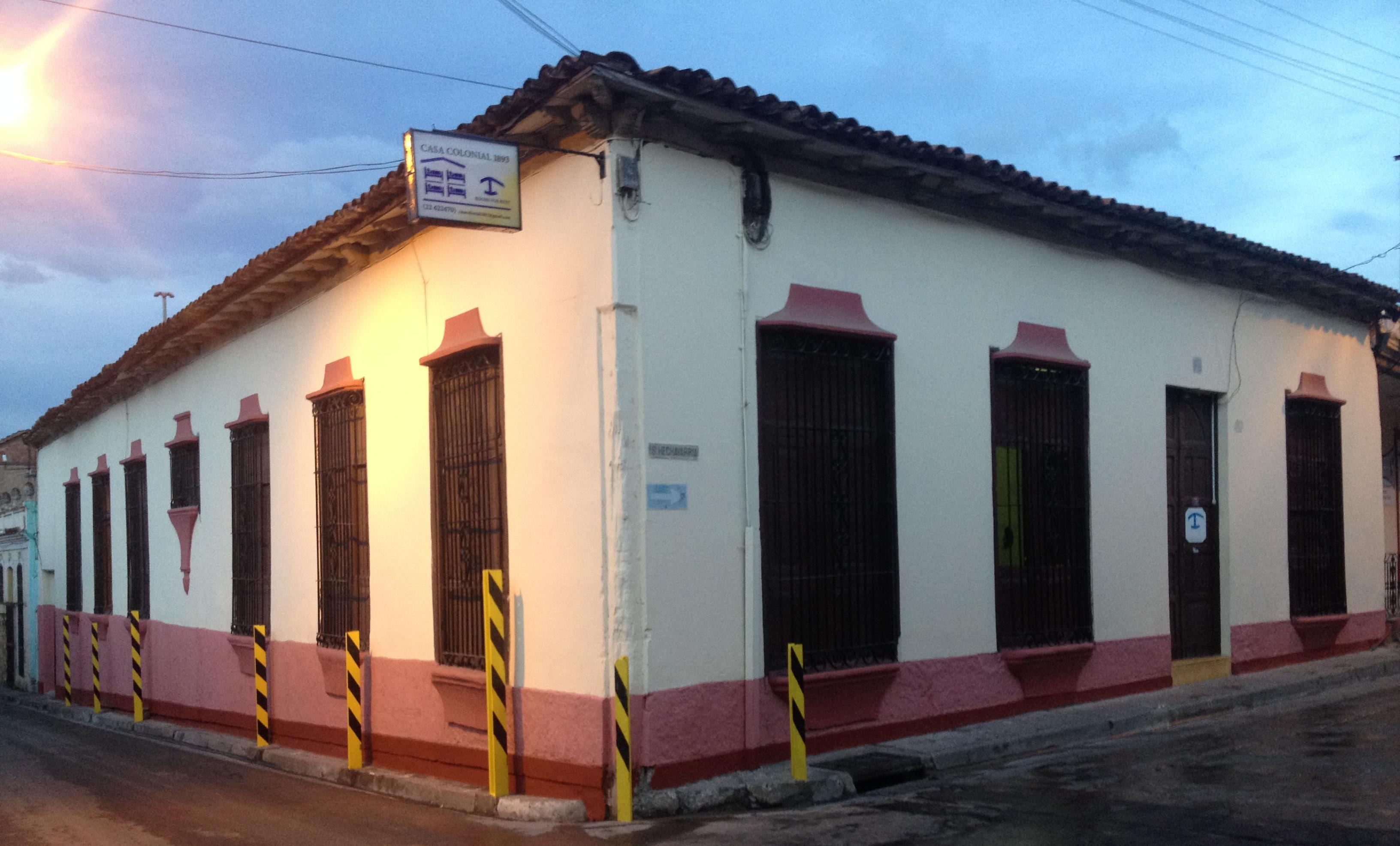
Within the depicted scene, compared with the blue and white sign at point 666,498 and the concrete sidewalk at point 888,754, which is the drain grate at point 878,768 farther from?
the blue and white sign at point 666,498

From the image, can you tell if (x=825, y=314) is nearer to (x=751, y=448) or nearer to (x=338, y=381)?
(x=751, y=448)

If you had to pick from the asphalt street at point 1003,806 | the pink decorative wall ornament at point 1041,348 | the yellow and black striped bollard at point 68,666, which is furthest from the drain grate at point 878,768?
the yellow and black striped bollard at point 68,666

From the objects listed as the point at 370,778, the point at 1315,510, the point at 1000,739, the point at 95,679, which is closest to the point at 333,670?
the point at 370,778

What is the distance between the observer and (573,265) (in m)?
8.29

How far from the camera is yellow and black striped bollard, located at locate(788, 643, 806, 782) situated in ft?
26.4

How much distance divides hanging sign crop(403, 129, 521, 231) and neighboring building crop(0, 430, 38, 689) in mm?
20894

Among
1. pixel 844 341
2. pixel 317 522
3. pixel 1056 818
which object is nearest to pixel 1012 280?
pixel 844 341

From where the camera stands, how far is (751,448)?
8.67 m

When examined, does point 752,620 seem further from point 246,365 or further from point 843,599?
point 246,365

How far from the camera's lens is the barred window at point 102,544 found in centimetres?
1952

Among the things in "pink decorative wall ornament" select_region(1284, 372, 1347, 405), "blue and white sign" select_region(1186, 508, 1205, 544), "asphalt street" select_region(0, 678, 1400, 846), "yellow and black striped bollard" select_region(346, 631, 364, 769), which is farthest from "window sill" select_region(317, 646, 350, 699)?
"pink decorative wall ornament" select_region(1284, 372, 1347, 405)

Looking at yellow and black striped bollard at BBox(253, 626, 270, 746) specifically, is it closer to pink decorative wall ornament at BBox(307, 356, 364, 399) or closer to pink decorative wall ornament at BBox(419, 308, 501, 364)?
pink decorative wall ornament at BBox(307, 356, 364, 399)

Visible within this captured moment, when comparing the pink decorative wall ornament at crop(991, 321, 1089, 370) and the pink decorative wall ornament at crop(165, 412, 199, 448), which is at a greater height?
the pink decorative wall ornament at crop(991, 321, 1089, 370)

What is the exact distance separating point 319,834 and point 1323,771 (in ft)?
21.0
